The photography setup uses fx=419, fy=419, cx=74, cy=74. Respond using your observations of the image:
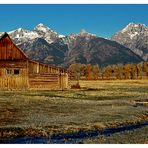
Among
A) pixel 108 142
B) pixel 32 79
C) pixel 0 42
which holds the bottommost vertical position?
pixel 108 142

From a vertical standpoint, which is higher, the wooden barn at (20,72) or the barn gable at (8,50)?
the barn gable at (8,50)

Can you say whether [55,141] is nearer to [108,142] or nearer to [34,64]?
[108,142]

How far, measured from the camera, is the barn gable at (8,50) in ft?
236

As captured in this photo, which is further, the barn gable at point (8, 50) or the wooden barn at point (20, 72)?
the barn gable at point (8, 50)

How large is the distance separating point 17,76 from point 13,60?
2961 mm

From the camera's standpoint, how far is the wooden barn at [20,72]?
71.4m

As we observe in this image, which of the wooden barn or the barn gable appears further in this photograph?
the barn gable

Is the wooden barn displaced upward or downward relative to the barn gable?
downward

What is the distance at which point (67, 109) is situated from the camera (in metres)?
39.5

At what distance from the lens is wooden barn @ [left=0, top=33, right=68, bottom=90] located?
7144 cm

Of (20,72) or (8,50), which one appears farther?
(20,72)

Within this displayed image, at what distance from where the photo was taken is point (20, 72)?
72.6 metres

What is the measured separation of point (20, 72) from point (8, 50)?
4.32 metres

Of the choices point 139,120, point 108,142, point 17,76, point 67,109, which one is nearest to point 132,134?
point 108,142
